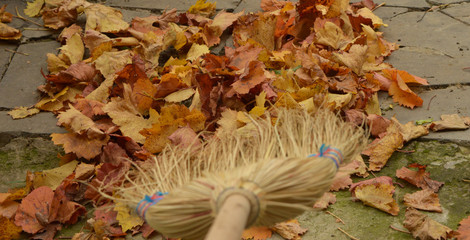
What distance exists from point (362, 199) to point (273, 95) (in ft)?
2.23

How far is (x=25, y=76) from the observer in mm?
3033

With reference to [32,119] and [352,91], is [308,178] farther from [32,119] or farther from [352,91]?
[32,119]

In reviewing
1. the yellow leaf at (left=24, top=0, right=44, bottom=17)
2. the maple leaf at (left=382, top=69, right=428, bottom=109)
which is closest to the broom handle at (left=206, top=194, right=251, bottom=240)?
the maple leaf at (left=382, top=69, right=428, bottom=109)

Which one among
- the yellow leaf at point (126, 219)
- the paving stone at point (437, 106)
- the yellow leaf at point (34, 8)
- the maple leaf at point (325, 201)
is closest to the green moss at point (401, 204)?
the maple leaf at point (325, 201)

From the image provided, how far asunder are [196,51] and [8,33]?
130 centimetres

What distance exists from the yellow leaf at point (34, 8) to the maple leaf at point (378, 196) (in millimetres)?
2621

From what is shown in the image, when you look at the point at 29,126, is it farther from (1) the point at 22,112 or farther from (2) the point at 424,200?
(2) the point at 424,200

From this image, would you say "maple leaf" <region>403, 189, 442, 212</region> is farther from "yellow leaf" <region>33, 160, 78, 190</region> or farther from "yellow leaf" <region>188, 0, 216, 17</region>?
"yellow leaf" <region>188, 0, 216, 17</region>

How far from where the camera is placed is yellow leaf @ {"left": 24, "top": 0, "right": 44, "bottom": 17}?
356cm

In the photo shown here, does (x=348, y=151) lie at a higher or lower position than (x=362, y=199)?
higher

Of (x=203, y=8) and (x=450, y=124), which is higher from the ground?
(x=203, y=8)

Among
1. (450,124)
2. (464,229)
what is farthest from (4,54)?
(464,229)

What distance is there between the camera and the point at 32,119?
2701 millimetres

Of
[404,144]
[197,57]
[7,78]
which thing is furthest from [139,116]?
[404,144]
